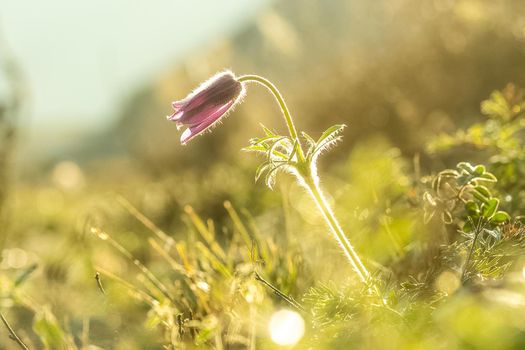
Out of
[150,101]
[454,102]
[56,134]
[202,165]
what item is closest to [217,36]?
[150,101]

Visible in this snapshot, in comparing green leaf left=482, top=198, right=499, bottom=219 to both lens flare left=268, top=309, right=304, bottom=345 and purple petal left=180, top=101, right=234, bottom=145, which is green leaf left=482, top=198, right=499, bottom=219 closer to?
lens flare left=268, top=309, right=304, bottom=345

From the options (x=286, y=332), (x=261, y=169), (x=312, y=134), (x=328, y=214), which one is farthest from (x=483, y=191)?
(x=312, y=134)

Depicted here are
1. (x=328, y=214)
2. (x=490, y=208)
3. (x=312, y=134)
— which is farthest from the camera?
(x=312, y=134)


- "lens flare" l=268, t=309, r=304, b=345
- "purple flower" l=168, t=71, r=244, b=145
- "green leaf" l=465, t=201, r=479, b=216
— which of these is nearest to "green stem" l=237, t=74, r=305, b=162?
"purple flower" l=168, t=71, r=244, b=145

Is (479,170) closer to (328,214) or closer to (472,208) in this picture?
(472,208)

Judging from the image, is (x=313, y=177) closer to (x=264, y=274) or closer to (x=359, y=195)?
(x=264, y=274)

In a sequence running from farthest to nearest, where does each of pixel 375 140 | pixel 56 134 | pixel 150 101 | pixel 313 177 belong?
pixel 56 134 < pixel 150 101 < pixel 375 140 < pixel 313 177

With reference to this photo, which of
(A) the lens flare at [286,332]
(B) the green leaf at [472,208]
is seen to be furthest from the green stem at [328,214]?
(A) the lens flare at [286,332]

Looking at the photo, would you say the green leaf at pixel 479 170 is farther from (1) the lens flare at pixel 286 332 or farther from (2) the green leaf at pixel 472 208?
(1) the lens flare at pixel 286 332
